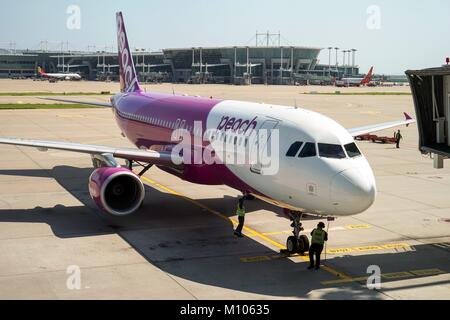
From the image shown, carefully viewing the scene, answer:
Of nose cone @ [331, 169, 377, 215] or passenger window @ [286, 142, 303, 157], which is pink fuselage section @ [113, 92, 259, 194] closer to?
passenger window @ [286, 142, 303, 157]

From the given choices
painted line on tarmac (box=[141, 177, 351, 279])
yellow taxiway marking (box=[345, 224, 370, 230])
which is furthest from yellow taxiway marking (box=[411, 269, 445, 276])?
yellow taxiway marking (box=[345, 224, 370, 230])

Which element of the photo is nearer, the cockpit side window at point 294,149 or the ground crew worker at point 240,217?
the cockpit side window at point 294,149

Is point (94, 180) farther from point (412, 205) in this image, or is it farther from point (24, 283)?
point (412, 205)

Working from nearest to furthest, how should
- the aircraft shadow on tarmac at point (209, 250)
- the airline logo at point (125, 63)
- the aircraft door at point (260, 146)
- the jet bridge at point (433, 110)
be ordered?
Answer: the aircraft shadow on tarmac at point (209, 250) < the aircraft door at point (260, 146) < the jet bridge at point (433, 110) < the airline logo at point (125, 63)

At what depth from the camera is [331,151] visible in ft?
52.8

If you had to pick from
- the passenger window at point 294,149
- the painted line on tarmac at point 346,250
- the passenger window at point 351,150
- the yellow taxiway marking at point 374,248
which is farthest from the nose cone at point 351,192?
the yellow taxiway marking at point 374,248

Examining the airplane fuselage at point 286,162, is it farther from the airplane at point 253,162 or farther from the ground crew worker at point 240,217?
the ground crew worker at point 240,217

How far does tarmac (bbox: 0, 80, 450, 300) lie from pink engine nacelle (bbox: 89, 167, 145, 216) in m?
0.77

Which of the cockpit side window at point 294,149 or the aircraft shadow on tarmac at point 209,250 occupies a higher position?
the cockpit side window at point 294,149

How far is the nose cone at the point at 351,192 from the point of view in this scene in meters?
15.1

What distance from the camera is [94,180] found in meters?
20.1

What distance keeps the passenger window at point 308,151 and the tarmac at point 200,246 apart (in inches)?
120

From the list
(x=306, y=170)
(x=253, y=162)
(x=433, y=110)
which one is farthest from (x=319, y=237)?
(x=433, y=110)
